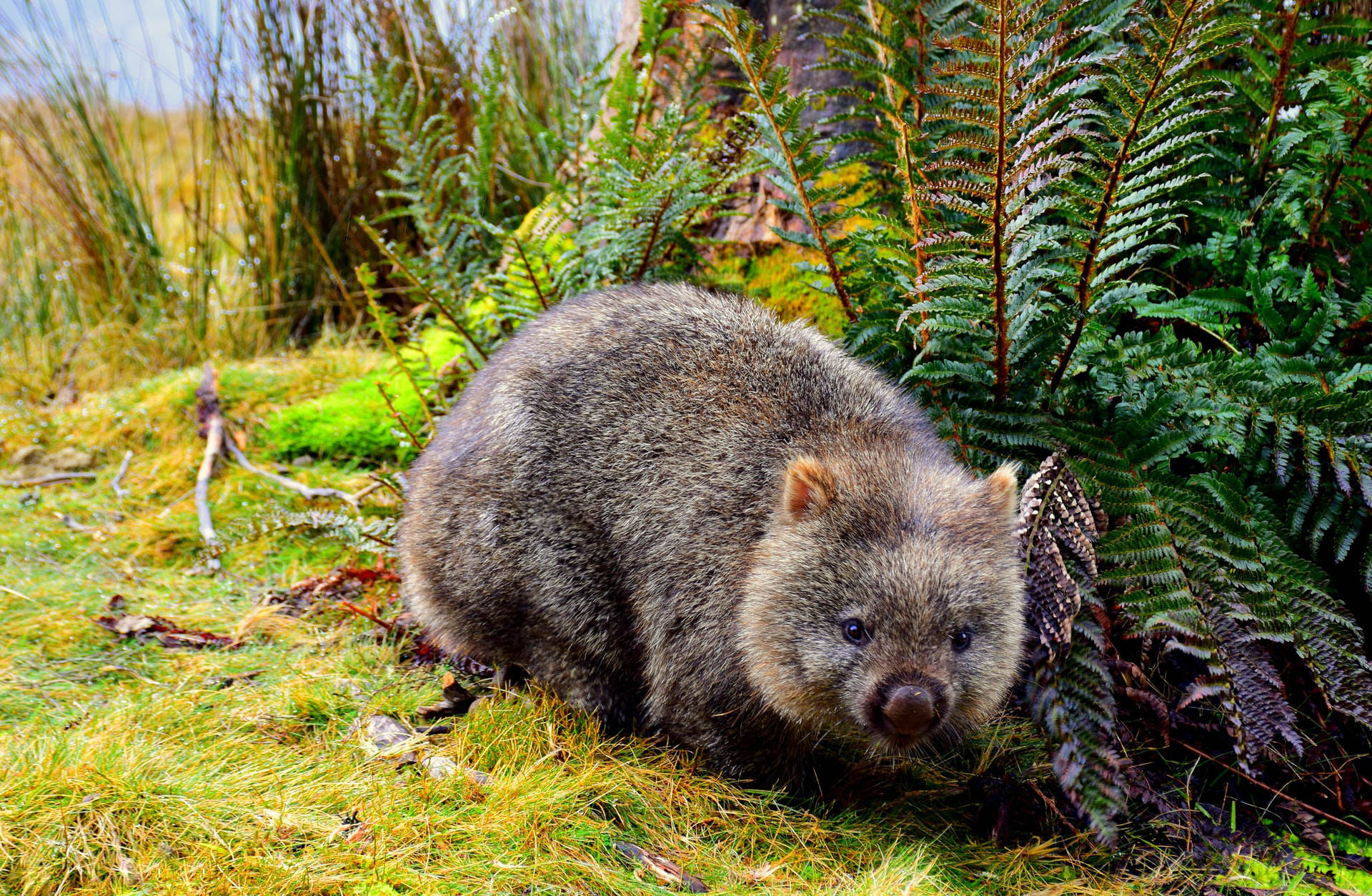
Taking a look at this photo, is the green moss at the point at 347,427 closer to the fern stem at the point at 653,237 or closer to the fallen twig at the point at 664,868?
the fern stem at the point at 653,237

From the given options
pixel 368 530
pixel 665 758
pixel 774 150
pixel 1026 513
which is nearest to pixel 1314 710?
pixel 1026 513

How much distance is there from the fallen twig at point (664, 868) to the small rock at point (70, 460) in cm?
584

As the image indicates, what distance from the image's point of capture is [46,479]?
23.0ft

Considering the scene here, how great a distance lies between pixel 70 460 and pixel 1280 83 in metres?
8.09

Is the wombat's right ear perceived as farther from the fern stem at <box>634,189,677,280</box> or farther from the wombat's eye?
the fern stem at <box>634,189,677,280</box>

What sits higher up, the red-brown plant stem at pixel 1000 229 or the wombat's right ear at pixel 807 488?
the red-brown plant stem at pixel 1000 229

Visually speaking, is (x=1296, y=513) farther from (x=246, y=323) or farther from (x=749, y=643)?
(x=246, y=323)

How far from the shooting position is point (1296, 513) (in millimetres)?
3822

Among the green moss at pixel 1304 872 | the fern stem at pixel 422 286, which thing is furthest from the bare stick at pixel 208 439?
the green moss at pixel 1304 872

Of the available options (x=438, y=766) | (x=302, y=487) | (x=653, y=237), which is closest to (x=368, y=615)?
(x=438, y=766)

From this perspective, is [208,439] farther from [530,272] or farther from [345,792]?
[345,792]

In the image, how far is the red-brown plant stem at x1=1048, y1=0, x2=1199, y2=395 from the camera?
364 centimetres

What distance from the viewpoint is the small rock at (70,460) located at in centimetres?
732

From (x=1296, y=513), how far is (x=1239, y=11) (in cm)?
243
